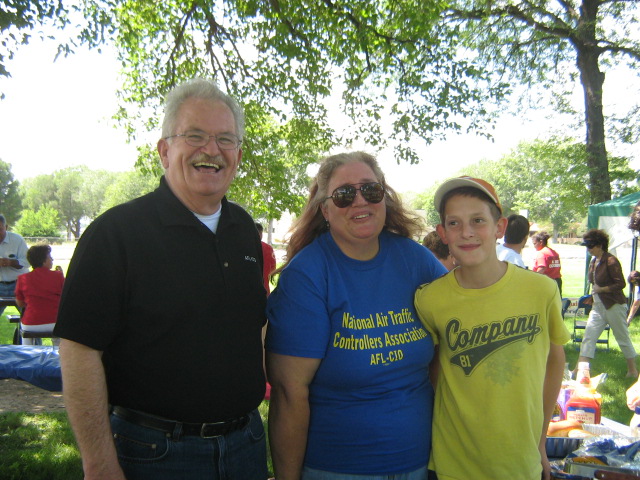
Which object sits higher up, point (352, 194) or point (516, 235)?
point (516, 235)

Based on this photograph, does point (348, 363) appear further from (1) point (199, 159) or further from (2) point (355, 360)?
(1) point (199, 159)

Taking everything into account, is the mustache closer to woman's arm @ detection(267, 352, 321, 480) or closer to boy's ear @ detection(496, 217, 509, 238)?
woman's arm @ detection(267, 352, 321, 480)

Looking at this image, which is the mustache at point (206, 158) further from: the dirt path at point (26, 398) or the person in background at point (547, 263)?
the person in background at point (547, 263)

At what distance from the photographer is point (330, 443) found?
6.54 ft

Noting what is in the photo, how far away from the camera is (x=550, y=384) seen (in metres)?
2.19

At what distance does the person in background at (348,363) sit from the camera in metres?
1.96

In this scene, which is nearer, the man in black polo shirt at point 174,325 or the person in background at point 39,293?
the man in black polo shirt at point 174,325

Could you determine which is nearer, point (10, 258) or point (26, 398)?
point (26, 398)

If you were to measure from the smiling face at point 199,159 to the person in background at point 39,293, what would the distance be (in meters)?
5.73

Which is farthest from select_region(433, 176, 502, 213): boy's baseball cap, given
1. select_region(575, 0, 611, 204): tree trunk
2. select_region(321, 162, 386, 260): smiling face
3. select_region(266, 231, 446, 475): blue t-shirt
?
select_region(575, 0, 611, 204): tree trunk

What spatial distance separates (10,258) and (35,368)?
2969mm

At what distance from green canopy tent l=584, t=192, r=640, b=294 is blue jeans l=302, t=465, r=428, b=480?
1153 cm

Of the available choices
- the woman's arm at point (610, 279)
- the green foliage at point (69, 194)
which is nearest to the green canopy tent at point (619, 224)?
the woman's arm at point (610, 279)

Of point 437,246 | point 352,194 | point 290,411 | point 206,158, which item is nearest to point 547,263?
point 437,246
